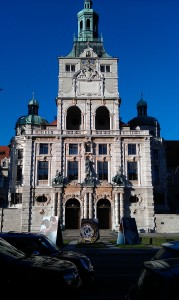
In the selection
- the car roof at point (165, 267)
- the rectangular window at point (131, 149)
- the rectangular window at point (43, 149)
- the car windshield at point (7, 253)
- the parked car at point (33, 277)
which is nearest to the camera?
the car roof at point (165, 267)

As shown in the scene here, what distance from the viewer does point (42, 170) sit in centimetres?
4762

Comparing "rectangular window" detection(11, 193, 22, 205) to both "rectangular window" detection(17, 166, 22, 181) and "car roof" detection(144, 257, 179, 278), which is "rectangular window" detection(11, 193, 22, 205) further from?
"car roof" detection(144, 257, 179, 278)

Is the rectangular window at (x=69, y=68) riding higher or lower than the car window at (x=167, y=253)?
higher

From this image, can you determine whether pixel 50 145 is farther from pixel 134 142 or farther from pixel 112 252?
pixel 112 252

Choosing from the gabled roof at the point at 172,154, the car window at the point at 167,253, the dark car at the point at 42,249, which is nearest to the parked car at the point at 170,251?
the car window at the point at 167,253

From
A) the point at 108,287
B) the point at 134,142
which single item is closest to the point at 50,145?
the point at 134,142

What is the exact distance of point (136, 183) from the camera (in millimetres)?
47281

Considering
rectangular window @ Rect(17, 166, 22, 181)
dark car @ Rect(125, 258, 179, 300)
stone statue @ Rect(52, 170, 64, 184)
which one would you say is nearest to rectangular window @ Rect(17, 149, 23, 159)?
rectangular window @ Rect(17, 166, 22, 181)

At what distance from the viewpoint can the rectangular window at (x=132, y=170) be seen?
47.7 metres

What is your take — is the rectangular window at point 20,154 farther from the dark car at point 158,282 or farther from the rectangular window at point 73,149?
the dark car at point 158,282

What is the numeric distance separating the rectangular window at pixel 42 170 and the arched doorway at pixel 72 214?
17.8 feet

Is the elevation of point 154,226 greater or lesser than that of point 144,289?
lesser

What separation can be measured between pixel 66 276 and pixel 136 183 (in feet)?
136

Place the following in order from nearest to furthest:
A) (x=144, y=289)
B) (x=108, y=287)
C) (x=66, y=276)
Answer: (x=144, y=289) < (x=66, y=276) < (x=108, y=287)
